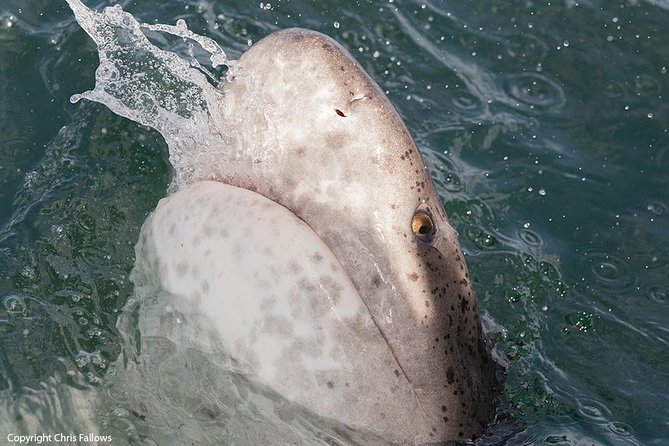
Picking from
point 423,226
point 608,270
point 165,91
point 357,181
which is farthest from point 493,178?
point 357,181

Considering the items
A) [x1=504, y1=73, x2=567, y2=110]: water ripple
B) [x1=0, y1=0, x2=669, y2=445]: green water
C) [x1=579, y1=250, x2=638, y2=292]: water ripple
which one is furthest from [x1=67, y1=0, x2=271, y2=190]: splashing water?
[x1=504, y1=73, x2=567, y2=110]: water ripple

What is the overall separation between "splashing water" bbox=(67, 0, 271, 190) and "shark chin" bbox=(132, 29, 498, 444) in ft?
0.18

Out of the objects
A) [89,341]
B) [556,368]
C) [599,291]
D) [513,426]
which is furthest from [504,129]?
[89,341]

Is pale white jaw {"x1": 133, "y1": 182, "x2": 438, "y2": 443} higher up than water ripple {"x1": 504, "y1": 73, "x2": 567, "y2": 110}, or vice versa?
pale white jaw {"x1": 133, "y1": 182, "x2": 438, "y2": 443}

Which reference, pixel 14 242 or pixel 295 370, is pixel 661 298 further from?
pixel 14 242

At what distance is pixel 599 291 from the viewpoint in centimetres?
468

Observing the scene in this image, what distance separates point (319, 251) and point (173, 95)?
102 cm

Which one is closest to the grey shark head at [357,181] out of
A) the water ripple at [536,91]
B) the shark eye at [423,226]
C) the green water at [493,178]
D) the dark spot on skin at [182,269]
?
the shark eye at [423,226]

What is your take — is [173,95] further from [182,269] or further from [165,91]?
[182,269]

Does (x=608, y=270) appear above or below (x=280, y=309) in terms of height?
below

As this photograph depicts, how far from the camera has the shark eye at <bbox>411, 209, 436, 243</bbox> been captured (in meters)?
2.57

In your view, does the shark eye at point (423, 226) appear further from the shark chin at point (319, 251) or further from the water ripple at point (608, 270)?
the water ripple at point (608, 270)

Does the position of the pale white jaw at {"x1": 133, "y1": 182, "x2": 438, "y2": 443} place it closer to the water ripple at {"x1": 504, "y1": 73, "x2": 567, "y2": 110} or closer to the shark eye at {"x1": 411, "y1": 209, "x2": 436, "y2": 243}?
the shark eye at {"x1": 411, "y1": 209, "x2": 436, "y2": 243}

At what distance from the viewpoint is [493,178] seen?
525 cm
